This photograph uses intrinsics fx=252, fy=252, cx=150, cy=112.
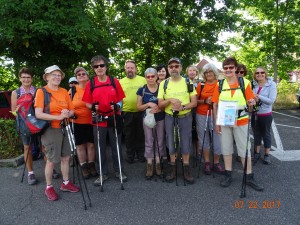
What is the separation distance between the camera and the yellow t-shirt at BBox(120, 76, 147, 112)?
508 centimetres

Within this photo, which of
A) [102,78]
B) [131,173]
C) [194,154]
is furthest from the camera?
[194,154]

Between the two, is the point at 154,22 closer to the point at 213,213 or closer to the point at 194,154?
the point at 194,154

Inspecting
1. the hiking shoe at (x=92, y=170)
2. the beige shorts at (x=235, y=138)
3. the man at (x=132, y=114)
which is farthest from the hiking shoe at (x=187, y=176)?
the hiking shoe at (x=92, y=170)

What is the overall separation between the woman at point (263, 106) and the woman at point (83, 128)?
3.09 m

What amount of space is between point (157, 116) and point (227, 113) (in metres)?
1.17

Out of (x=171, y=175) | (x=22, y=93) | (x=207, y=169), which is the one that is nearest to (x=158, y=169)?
(x=171, y=175)

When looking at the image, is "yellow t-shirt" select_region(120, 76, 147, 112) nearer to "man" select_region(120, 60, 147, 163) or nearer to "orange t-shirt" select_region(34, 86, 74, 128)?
"man" select_region(120, 60, 147, 163)

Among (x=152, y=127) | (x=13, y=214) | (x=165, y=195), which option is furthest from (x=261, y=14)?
(x=13, y=214)

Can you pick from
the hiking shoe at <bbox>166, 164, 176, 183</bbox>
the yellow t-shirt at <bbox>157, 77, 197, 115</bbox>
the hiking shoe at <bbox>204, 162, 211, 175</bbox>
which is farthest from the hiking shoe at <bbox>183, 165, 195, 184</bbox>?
the yellow t-shirt at <bbox>157, 77, 197, 115</bbox>

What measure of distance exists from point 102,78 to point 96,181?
5.56ft

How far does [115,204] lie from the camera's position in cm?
353

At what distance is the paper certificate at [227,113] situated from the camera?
3697mm

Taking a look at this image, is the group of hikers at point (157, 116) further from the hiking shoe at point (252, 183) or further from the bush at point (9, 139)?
the bush at point (9, 139)

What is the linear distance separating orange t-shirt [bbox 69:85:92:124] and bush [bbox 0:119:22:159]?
7.08 feet
